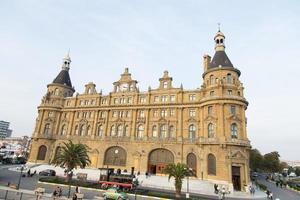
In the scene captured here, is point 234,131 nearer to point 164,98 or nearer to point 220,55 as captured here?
point 164,98

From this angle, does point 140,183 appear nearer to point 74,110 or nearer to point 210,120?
point 210,120

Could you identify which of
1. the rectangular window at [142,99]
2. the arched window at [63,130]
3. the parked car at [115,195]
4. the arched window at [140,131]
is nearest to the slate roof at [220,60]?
the rectangular window at [142,99]

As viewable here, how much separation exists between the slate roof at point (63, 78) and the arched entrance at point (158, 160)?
3477 centimetres

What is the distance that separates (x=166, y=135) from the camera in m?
49.0

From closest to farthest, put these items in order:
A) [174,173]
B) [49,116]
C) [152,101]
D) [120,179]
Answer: [174,173], [120,179], [152,101], [49,116]

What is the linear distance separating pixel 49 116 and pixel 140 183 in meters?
35.7

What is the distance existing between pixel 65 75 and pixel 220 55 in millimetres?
44997

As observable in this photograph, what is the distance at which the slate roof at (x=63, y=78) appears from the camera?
65075mm

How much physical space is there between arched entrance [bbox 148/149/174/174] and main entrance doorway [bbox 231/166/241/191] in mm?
12347

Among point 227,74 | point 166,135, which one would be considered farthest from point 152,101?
point 227,74

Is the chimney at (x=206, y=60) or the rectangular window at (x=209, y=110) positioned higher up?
the chimney at (x=206, y=60)

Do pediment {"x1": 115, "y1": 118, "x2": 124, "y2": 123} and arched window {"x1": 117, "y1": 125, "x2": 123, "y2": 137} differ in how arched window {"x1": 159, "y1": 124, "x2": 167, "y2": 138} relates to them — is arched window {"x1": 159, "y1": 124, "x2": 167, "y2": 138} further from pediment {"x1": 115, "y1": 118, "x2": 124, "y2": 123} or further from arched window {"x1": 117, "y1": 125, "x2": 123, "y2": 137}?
pediment {"x1": 115, "y1": 118, "x2": 124, "y2": 123}

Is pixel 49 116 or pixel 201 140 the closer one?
pixel 201 140

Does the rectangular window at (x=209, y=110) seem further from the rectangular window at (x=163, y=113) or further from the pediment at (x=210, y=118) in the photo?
the rectangular window at (x=163, y=113)
